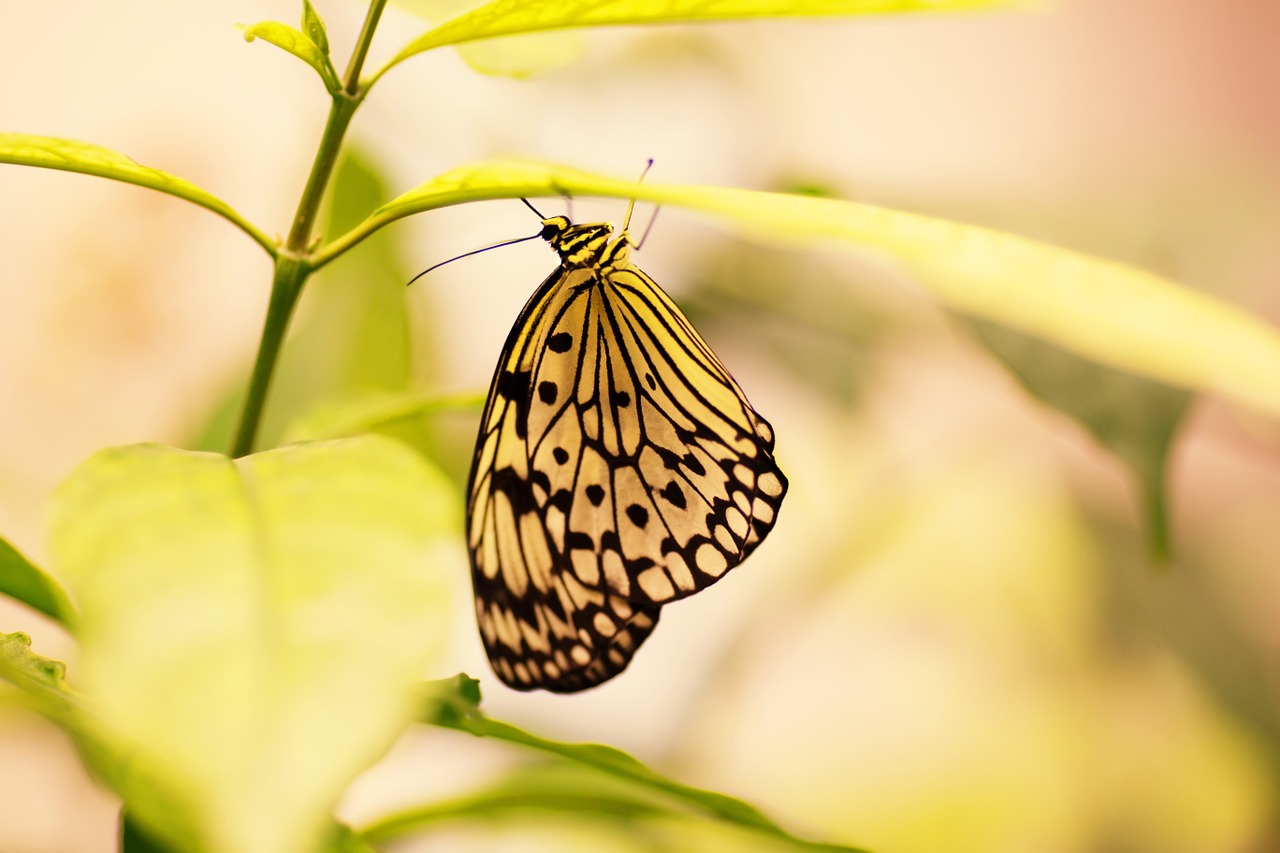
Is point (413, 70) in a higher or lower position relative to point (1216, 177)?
higher

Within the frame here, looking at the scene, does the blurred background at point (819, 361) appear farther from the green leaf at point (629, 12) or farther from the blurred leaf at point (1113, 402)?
the green leaf at point (629, 12)

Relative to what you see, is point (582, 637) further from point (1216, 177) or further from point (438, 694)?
point (1216, 177)

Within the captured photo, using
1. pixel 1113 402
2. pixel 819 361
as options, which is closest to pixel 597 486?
pixel 1113 402

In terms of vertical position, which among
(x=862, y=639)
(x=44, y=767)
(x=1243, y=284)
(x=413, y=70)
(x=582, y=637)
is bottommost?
(x=44, y=767)

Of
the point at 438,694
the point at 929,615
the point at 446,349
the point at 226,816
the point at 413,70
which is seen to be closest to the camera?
the point at 226,816

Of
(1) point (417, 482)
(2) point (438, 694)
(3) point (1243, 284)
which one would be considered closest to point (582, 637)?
(2) point (438, 694)

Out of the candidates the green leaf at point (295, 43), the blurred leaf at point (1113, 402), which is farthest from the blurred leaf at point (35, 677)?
the blurred leaf at point (1113, 402)

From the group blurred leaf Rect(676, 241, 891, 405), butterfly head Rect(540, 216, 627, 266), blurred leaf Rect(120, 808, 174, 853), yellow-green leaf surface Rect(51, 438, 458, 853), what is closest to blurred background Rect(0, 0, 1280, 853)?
blurred leaf Rect(676, 241, 891, 405)

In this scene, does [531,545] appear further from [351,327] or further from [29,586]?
[351,327]
